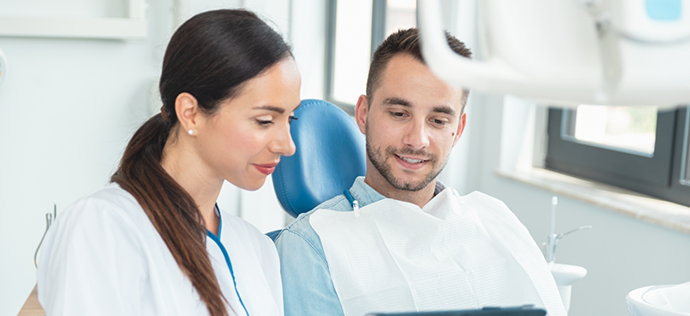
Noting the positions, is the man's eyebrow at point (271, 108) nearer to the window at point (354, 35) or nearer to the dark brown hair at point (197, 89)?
the dark brown hair at point (197, 89)

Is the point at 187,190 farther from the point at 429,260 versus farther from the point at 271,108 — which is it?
the point at 429,260

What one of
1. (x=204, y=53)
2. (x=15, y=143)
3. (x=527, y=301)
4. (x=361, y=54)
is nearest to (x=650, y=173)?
(x=527, y=301)

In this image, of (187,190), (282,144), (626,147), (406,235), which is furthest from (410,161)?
(626,147)

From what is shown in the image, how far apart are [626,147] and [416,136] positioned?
110 cm

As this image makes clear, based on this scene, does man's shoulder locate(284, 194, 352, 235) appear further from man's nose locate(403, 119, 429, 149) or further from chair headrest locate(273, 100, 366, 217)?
man's nose locate(403, 119, 429, 149)

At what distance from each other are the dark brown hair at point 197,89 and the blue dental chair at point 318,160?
0.39 m

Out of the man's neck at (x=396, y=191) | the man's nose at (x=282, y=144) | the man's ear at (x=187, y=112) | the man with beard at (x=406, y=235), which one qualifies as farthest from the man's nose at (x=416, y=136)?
the man's ear at (x=187, y=112)

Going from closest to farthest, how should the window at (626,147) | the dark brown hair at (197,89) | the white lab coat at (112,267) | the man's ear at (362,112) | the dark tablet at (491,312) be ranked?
the dark tablet at (491,312)
the white lab coat at (112,267)
the dark brown hair at (197,89)
the man's ear at (362,112)
the window at (626,147)

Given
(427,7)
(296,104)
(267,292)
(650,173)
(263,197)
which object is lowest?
(263,197)

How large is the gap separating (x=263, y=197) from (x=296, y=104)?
6.64ft

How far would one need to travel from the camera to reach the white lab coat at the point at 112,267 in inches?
34.1

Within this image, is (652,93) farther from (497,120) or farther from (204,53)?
(497,120)

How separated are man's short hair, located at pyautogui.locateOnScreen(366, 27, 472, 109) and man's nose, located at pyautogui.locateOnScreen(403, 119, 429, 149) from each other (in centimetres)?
14

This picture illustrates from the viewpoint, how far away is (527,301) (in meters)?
1.25
